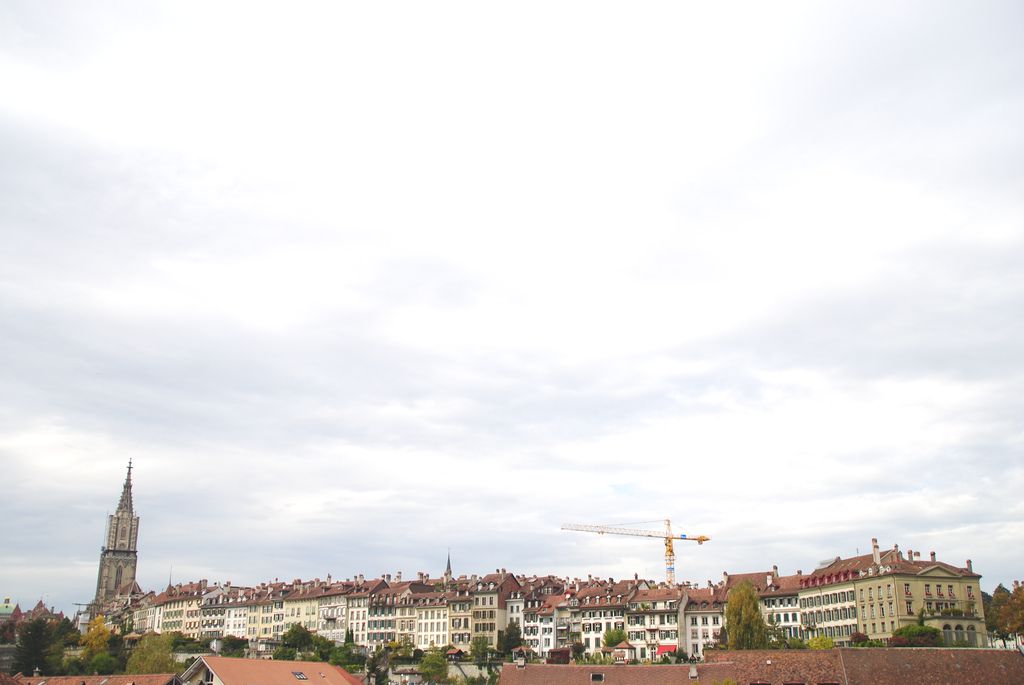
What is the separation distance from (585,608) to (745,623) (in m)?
36.2

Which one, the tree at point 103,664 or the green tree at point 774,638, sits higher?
the green tree at point 774,638

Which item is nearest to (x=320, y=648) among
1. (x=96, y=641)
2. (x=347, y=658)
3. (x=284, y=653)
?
(x=284, y=653)

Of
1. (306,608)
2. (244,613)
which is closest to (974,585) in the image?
(306,608)

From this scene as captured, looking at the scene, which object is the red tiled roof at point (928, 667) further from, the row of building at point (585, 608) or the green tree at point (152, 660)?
the green tree at point (152, 660)

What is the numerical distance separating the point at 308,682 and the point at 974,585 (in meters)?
65.5

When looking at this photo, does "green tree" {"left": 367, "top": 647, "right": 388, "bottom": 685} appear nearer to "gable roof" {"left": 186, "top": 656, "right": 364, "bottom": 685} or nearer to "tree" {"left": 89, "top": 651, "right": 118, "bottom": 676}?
"gable roof" {"left": 186, "top": 656, "right": 364, "bottom": 685}

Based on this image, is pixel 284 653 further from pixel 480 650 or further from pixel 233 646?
pixel 480 650

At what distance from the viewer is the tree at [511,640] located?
368 ft

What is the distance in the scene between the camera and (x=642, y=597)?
113938 mm

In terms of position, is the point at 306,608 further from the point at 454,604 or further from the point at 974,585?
the point at 974,585

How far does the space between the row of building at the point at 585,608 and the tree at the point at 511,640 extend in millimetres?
2802

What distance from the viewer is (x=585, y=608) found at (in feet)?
384

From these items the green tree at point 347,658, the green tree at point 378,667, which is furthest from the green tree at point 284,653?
the green tree at point 378,667

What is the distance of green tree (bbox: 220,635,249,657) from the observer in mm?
119975
